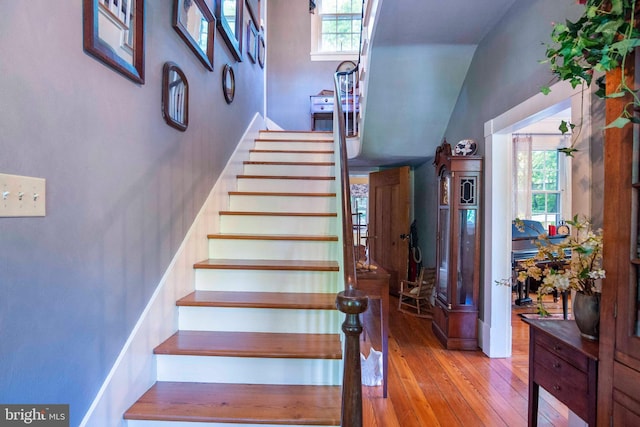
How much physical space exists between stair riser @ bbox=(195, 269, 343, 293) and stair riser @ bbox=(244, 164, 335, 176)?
54.6 inches

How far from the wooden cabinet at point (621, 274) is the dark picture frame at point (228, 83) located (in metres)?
2.45

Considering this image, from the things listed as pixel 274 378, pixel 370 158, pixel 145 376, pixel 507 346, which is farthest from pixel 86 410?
Result: pixel 370 158

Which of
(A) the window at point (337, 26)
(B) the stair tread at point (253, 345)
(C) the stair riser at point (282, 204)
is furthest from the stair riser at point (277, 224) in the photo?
(A) the window at point (337, 26)

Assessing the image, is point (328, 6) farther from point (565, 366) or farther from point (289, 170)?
point (565, 366)

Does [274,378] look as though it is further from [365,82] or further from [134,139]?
[365,82]

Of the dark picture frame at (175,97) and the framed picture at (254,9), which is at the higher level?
the framed picture at (254,9)

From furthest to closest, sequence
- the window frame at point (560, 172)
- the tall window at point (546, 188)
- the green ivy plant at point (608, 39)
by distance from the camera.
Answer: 1. the tall window at point (546, 188)
2. the window frame at point (560, 172)
3. the green ivy plant at point (608, 39)

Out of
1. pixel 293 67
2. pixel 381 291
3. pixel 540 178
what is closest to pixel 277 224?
pixel 381 291

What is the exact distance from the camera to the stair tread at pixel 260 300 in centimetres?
182

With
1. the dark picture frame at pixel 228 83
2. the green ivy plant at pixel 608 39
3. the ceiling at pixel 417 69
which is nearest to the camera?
the green ivy plant at pixel 608 39

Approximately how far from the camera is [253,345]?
5.49 feet

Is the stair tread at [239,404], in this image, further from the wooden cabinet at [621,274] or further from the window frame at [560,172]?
the window frame at [560,172]

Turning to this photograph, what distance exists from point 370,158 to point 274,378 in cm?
324

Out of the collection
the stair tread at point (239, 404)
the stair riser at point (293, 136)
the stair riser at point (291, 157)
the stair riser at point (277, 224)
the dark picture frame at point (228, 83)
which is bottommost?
the stair tread at point (239, 404)
